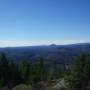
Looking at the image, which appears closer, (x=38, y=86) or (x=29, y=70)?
(x=38, y=86)

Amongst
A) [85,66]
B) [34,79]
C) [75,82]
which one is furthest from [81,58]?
[34,79]

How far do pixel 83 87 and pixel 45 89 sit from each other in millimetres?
7079

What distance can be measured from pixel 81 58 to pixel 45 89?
30.2ft

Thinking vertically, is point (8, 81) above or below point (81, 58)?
below

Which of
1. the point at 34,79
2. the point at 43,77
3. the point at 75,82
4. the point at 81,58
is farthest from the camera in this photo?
the point at 43,77

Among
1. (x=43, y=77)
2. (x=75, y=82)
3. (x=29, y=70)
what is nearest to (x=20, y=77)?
(x=29, y=70)

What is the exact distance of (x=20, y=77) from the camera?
53781 millimetres

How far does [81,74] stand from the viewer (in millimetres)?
41688

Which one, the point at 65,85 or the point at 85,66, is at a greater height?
the point at 85,66

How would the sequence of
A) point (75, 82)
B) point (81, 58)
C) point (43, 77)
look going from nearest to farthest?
point (75, 82), point (81, 58), point (43, 77)

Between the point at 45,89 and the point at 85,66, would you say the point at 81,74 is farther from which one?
the point at 45,89

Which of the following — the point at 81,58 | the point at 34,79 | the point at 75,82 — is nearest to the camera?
the point at 75,82

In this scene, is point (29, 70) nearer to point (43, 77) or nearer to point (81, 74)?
point (43, 77)

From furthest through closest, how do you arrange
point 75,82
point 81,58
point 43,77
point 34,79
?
point 43,77, point 34,79, point 81,58, point 75,82
